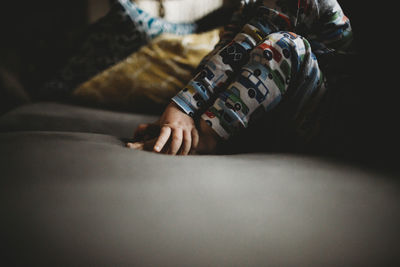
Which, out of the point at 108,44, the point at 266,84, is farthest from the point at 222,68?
the point at 108,44

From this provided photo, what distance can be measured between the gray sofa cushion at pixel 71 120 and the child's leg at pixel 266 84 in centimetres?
26

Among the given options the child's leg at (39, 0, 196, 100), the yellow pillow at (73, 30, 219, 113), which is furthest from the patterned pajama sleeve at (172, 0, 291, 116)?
the child's leg at (39, 0, 196, 100)

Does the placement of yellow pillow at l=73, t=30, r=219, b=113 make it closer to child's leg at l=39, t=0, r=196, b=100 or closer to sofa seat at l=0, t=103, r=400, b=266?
child's leg at l=39, t=0, r=196, b=100

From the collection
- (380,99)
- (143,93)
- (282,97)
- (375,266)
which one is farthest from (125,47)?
(375,266)

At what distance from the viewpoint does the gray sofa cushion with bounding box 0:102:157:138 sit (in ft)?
2.12

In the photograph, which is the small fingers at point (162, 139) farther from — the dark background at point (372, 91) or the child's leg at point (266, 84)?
the dark background at point (372, 91)

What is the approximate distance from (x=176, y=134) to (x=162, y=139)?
0.08ft

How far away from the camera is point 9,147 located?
385 millimetres

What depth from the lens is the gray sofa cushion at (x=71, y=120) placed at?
645mm

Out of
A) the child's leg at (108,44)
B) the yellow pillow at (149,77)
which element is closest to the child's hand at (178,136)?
the yellow pillow at (149,77)

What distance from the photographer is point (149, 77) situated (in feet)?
2.86

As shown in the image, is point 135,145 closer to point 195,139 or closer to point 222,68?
point 195,139

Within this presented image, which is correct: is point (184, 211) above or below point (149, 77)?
above

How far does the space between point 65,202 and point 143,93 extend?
0.61 meters
